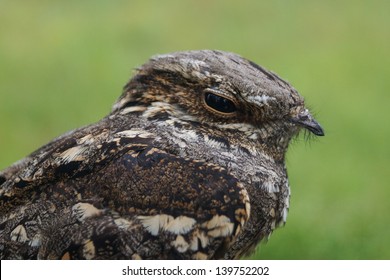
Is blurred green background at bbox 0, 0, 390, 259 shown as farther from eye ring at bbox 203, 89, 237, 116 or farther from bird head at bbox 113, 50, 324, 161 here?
eye ring at bbox 203, 89, 237, 116

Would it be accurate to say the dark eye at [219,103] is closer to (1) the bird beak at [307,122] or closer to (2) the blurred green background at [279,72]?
(1) the bird beak at [307,122]

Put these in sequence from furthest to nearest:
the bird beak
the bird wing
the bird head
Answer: the bird beak → the bird head → the bird wing

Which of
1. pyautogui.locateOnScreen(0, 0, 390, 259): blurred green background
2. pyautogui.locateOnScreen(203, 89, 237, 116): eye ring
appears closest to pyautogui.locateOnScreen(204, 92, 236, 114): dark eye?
pyautogui.locateOnScreen(203, 89, 237, 116): eye ring

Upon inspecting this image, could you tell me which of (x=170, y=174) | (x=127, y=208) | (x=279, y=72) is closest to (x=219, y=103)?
(x=170, y=174)

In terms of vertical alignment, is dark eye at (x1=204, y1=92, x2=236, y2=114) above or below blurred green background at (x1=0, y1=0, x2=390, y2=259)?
below

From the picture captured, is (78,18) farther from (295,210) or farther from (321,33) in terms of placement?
(295,210)
